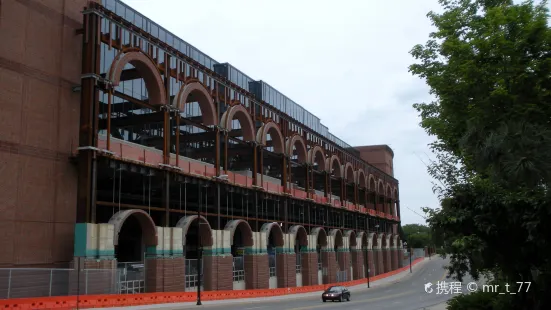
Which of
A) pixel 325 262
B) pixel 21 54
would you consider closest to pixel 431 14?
pixel 21 54

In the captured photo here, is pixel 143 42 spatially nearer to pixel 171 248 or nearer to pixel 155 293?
pixel 171 248

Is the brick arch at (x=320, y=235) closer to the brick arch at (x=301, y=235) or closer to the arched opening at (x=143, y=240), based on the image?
the brick arch at (x=301, y=235)

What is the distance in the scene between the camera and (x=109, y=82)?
106 feet

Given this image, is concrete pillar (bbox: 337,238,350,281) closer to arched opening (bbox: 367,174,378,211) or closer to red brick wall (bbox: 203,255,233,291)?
arched opening (bbox: 367,174,378,211)

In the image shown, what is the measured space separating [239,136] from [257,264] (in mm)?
16714

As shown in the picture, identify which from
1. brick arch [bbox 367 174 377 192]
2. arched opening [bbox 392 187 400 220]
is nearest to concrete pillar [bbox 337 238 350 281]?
brick arch [bbox 367 174 377 192]

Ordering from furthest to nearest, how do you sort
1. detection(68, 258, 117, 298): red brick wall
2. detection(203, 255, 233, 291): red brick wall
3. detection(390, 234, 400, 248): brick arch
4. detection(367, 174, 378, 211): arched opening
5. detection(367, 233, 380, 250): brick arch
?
1. detection(390, 234, 400, 248): brick arch
2. detection(367, 174, 378, 211): arched opening
3. detection(367, 233, 380, 250): brick arch
4. detection(203, 255, 233, 291): red brick wall
5. detection(68, 258, 117, 298): red brick wall

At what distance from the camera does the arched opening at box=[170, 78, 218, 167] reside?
39447 millimetres

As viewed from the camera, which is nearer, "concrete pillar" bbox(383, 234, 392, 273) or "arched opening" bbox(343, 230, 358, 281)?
"arched opening" bbox(343, 230, 358, 281)

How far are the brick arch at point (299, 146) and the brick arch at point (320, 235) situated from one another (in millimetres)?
8818

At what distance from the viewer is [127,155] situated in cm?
3381

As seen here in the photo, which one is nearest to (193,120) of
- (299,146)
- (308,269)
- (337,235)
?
(299,146)

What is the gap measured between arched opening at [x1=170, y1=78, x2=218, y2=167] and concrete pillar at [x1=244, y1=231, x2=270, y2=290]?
896 centimetres

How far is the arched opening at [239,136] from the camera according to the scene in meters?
45.9
